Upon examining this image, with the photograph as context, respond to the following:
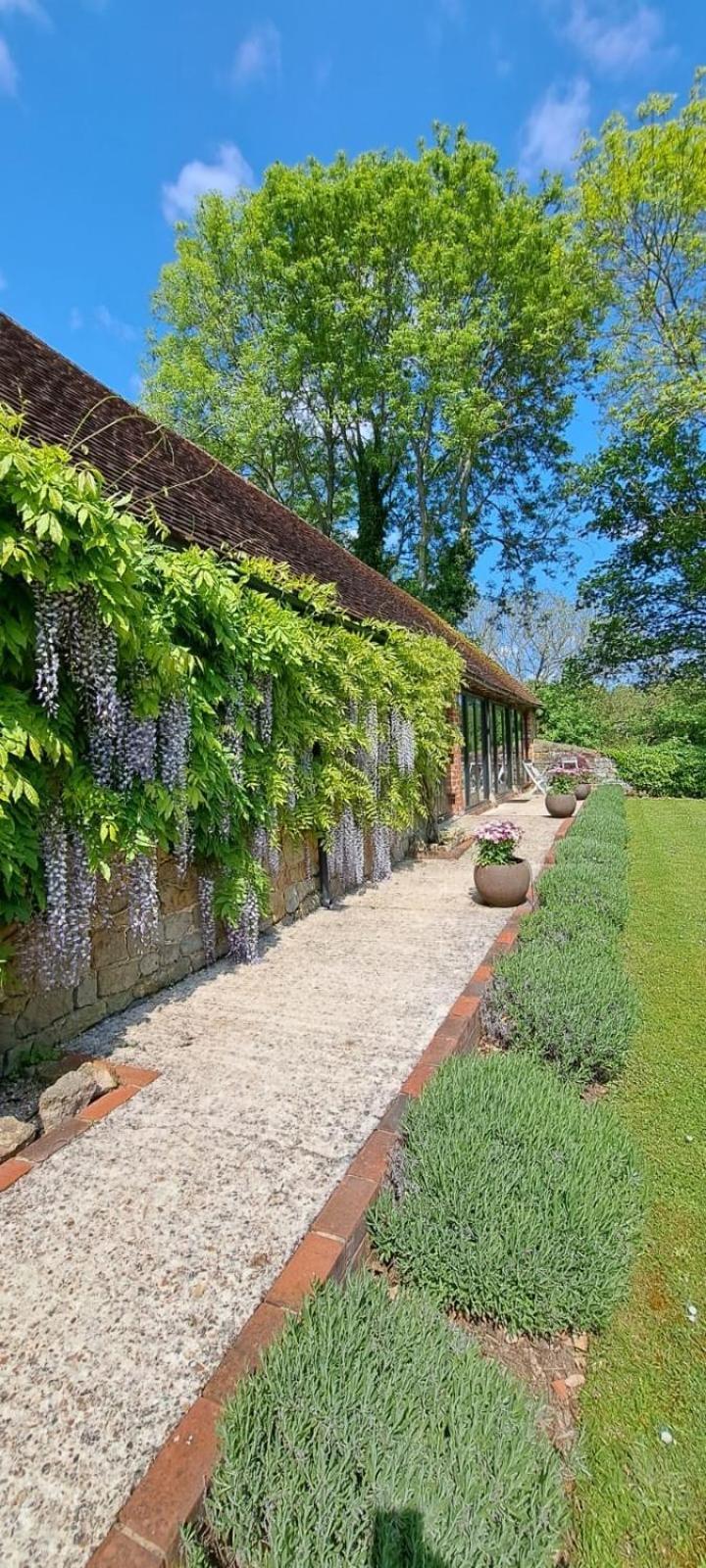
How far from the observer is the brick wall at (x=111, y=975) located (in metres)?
3.09

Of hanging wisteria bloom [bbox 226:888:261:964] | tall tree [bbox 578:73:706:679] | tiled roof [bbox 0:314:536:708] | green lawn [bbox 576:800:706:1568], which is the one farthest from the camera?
tall tree [bbox 578:73:706:679]

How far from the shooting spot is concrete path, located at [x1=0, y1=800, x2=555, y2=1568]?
1470mm

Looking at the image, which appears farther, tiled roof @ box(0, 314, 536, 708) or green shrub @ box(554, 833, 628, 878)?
green shrub @ box(554, 833, 628, 878)

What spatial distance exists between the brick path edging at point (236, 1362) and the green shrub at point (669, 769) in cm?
1681

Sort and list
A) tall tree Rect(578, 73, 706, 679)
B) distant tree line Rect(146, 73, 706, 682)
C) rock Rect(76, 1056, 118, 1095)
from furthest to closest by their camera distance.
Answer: distant tree line Rect(146, 73, 706, 682)
tall tree Rect(578, 73, 706, 679)
rock Rect(76, 1056, 118, 1095)

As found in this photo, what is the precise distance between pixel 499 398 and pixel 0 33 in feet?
47.9

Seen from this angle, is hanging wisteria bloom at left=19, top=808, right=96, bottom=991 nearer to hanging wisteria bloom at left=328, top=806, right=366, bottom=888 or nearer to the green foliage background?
hanging wisteria bloom at left=328, top=806, right=366, bottom=888

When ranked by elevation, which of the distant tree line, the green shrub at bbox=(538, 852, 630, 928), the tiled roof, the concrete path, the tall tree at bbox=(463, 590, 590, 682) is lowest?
the concrete path

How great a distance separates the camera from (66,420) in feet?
14.7

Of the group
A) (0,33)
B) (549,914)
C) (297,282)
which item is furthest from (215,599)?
(297,282)

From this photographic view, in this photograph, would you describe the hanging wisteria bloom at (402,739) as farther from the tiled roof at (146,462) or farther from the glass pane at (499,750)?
the glass pane at (499,750)

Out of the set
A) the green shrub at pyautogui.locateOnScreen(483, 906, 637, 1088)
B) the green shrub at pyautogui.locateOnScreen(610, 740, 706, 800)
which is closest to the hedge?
the green shrub at pyautogui.locateOnScreen(483, 906, 637, 1088)

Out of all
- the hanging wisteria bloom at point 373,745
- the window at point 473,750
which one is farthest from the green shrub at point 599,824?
the hanging wisteria bloom at point 373,745

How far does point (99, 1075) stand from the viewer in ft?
9.68
